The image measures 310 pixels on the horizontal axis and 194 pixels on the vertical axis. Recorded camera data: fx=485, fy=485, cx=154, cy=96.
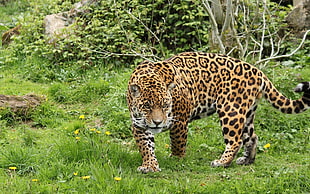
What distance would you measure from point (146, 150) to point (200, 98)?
4.14ft

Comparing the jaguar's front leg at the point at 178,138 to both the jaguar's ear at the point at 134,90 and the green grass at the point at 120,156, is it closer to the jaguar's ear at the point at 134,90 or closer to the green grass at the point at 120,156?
the green grass at the point at 120,156

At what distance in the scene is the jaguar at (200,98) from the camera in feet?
22.6

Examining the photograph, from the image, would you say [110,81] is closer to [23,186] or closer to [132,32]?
[132,32]

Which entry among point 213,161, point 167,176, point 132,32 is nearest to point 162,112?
point 167,176

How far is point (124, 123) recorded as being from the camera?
929 centimetres

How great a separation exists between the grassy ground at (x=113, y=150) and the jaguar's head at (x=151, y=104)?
2.20 ft

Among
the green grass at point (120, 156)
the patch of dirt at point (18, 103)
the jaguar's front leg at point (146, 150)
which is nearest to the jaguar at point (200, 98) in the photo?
the jaguar's front leg at point (146, 150)

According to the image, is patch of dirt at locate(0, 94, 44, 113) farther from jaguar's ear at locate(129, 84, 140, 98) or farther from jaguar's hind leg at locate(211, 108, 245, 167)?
jaguar's hind leg at locate(211, 108, 245, 167)

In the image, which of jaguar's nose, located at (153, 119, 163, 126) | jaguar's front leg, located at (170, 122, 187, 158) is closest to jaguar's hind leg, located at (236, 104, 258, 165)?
jaguar's front leg, located at (170, 122, 187, 158)

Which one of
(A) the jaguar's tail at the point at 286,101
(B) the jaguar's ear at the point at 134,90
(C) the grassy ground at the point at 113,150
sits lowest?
(C) the grassy ground at the point at 113,150

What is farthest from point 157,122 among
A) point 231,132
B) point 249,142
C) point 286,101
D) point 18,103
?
point 18,103

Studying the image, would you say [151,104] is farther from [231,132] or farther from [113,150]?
[231,132]

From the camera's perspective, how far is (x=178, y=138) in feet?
24.3

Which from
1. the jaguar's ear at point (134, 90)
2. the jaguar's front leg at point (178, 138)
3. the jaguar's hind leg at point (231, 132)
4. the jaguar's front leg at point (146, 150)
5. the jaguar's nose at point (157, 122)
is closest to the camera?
the jaguar's nose at point (157, 122)
